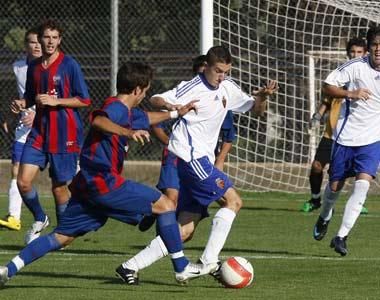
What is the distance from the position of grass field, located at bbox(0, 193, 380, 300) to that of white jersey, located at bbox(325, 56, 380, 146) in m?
1.02

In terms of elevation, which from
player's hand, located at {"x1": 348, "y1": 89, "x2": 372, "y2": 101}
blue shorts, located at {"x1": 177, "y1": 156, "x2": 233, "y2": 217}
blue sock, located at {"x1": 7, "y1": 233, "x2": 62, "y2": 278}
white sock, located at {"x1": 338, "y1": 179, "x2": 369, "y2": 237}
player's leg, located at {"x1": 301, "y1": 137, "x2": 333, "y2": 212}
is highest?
player's hand, located at {"x1": 348, "y1": 89, "x2": 372, "y2": 101}

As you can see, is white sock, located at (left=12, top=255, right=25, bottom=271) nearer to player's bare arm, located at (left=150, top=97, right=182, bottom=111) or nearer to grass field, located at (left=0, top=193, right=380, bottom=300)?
grass field, located at (left=0, top=193, right=380, bottom=300)

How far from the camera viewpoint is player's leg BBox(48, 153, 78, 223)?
454 inches

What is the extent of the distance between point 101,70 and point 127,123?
11.7 metres

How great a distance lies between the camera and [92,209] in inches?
355

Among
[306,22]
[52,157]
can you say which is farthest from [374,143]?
[306,22]

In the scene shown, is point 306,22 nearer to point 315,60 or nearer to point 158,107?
point 315,60

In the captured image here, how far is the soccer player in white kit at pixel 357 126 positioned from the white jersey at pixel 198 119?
1.41m

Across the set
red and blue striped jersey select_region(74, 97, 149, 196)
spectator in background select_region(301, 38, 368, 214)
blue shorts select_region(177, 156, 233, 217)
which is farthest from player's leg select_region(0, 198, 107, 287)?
spectator in background select_region(301, 38, 368, 214)

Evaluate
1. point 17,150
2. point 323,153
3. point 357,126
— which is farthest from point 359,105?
point 323,153

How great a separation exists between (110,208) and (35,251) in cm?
59

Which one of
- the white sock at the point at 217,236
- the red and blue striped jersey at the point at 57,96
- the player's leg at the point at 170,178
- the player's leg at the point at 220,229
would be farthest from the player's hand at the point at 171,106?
the red and blue striped jersey at the point at 57,96

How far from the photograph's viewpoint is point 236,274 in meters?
9.02

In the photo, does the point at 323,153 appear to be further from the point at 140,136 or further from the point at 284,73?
the point at 140,136
